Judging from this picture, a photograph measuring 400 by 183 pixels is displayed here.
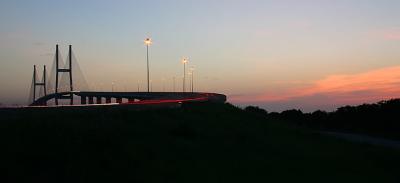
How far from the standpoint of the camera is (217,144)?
32.3 m

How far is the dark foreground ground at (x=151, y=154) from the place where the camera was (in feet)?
70.9

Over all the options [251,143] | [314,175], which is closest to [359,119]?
[251,143]

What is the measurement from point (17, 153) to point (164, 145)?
310 inches

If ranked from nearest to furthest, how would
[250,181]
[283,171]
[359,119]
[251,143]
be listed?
[250,181], [283,171], [251,143], [359,119]

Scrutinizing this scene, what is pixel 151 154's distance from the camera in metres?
25.7

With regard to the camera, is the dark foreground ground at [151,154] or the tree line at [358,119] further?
the tree line at [358,119]

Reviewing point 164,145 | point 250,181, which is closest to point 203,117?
point 164,145

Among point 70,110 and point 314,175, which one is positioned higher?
point 70,110

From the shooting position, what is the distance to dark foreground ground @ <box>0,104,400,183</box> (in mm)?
21609

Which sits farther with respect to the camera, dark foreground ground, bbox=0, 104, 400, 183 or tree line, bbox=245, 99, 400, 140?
tree line, bbox=245, 99, 400, 140

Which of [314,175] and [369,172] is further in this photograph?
[369,172]

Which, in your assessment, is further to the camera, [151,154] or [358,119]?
[358,119]

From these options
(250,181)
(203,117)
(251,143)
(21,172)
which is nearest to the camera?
(21,172)

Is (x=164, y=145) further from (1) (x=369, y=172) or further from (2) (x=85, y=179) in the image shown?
(1) (x=369, y=172)
